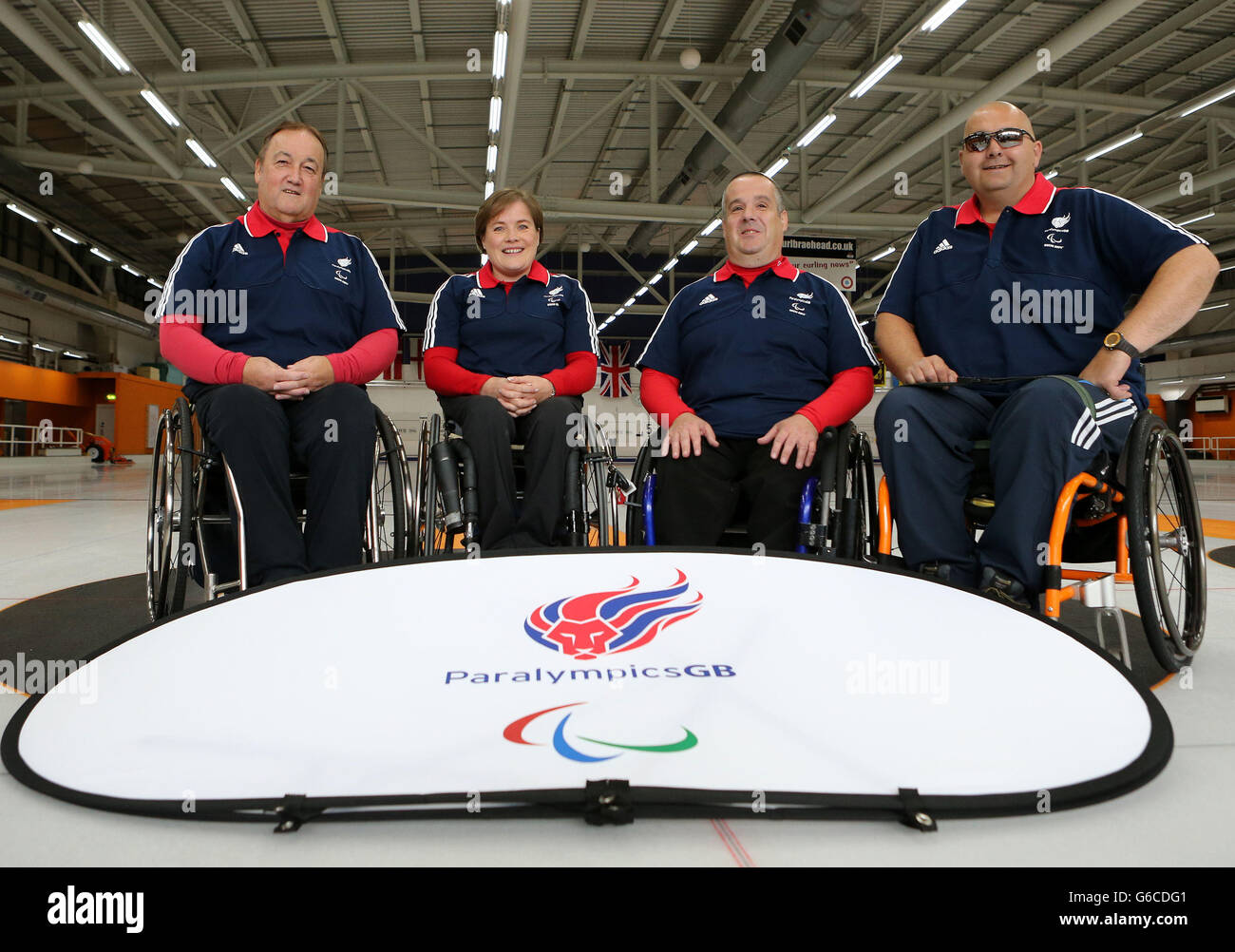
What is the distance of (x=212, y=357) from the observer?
5.85 feet

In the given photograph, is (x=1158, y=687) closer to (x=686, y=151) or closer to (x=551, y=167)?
(x=686, y=151)

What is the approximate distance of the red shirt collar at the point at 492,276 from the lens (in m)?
2.37

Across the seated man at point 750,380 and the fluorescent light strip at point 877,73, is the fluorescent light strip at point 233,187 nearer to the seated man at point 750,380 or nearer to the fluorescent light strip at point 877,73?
the fluorescent light strip at point 877,73

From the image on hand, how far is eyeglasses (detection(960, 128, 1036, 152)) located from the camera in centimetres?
186

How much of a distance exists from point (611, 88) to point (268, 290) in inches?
337

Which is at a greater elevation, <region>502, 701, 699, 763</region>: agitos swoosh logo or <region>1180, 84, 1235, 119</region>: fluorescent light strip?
<region>1180, 84, 1235, 119</region>: fluorescent light strip

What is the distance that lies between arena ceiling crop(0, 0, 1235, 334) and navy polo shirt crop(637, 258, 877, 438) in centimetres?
499

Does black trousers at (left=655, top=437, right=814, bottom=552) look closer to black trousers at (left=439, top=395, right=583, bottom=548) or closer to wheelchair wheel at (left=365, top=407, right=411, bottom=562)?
black trousers at (left=439, top=395, right=583, bottom=548)

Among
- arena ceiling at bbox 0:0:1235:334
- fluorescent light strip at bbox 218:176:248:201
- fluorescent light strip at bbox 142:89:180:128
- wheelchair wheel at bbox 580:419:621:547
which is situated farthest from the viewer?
fluorescent light strip at bbox 218:176:248:201

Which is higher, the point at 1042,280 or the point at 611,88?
the point at 611,88

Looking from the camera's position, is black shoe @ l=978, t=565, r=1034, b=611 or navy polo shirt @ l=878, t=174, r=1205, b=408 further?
navy polo shirt @ l=878, t=174, r=1205, b=408

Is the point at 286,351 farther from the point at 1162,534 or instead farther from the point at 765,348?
the point at 1162,534

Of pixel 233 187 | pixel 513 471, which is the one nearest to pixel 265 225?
pixel 513 471

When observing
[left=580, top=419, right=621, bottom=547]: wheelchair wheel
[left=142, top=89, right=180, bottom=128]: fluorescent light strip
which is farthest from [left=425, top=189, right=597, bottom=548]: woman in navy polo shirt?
[left=142, top=89, right=180, bottom=128]: fluorescent light strip
